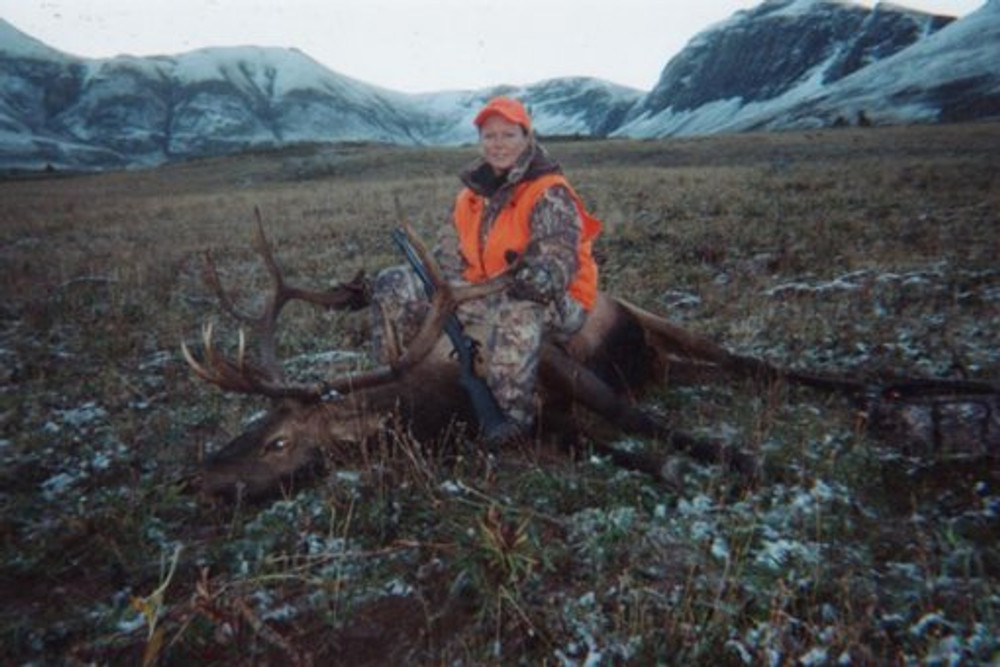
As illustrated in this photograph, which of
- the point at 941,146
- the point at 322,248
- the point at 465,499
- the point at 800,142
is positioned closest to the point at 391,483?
the point at 465,499

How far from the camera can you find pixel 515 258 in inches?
158

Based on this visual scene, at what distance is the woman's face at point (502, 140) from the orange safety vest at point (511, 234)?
0.65 feet

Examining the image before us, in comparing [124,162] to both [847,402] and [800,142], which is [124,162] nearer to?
[800,142]

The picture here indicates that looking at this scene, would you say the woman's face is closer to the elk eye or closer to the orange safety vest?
the orange safety vest

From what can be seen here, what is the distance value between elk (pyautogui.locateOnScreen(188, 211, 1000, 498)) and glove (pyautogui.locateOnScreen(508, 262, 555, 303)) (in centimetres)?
9

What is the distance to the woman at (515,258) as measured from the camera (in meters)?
3.73

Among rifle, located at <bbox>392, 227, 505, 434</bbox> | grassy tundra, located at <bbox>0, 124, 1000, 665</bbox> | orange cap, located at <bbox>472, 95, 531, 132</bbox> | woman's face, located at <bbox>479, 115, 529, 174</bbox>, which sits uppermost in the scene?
orange cap, located at <bbox>472, 95, 531, 132</bbox>

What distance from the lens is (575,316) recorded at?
13.9ft

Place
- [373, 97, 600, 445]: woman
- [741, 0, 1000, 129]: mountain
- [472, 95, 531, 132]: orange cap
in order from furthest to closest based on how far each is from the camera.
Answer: [741, 0, 1000, 129]: mountain
[472, 95, 531, 132]: orange cap
[373, 97, 600, 445]: woman

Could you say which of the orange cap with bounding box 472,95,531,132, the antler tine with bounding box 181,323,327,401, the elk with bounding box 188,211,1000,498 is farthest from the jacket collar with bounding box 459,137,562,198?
the antler tine with bounding box 181,323,327,401

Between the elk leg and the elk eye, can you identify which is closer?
the elk leg

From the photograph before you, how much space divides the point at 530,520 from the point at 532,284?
1.27 m

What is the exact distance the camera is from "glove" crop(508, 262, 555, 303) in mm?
3553

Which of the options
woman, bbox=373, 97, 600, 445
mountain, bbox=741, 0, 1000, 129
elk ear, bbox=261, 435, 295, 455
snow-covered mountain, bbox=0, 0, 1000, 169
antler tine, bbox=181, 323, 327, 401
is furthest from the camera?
snow-covered mountain, bbox=0, 0, 1000, 169
